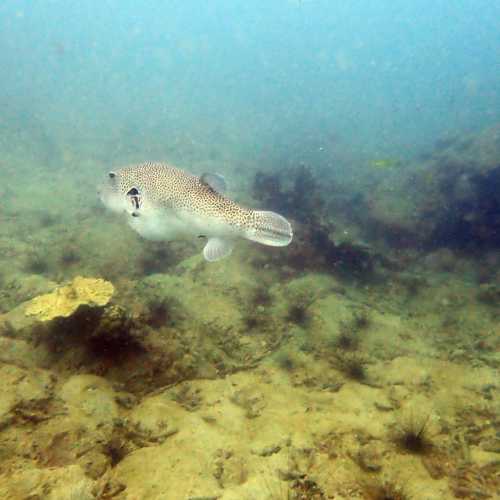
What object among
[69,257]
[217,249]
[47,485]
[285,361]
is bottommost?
[69,257]

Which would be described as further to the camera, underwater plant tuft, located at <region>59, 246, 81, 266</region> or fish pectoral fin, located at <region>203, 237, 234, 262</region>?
underwater plant tuft, located at <region>59, 246, 81, 266</region>

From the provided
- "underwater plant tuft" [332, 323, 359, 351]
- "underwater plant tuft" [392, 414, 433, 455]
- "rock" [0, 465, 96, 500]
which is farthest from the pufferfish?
"underwater plant tuft" [332, 323, 359, 351]

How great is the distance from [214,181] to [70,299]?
267 centimetres

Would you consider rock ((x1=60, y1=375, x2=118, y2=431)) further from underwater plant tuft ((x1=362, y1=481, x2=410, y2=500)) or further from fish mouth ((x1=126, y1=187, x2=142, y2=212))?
underwater plant tuft ((x1=362, y1=481, x2=410, y2=500))

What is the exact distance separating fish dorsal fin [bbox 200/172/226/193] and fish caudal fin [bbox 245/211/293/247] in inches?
27.5

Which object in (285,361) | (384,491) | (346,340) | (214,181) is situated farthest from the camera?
(346,340)

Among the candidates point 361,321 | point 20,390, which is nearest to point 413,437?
point 361,321

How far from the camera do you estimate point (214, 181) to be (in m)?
4.39

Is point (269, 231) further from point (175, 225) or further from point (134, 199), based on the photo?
point (134, 199)

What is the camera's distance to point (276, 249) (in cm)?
927

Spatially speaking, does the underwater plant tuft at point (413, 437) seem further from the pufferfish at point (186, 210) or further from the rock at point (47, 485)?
the rock at point (47, 485)

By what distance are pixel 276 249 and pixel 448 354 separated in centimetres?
455

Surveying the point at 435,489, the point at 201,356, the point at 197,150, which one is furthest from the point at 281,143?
the point at 435,489

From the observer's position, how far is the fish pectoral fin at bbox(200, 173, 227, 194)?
171 inches
